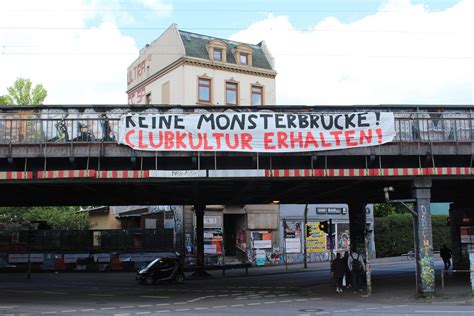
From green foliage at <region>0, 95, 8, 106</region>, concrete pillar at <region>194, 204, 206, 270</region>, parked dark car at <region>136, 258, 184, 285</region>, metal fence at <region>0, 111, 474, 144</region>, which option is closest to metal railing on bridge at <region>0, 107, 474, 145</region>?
metal fence at <region>0, 111, 474, 144</region>

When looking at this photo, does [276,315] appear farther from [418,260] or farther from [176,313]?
[418,260]

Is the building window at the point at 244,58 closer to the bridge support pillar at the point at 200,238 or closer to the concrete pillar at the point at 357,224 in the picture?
the bridge support pillar at the point at 200,238

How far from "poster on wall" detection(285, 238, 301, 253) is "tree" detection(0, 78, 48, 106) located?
23.3m

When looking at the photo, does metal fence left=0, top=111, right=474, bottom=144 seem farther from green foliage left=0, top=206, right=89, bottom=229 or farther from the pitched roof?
green foliage left=0, top=206, right=89, bottom=229

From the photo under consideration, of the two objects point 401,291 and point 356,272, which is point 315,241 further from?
point 401,291

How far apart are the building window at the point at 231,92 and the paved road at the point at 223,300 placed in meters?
21.4

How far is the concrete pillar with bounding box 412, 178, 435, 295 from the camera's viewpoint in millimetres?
21453

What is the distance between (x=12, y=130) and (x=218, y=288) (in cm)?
1240

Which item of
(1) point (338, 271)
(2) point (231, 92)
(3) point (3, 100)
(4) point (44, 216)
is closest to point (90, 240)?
(4) point (44, 216)

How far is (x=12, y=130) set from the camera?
2102 cm

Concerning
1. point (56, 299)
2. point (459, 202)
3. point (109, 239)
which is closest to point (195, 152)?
point (56, 299)

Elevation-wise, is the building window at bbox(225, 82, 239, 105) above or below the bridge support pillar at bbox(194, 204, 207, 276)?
above

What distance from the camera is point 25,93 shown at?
154 feet

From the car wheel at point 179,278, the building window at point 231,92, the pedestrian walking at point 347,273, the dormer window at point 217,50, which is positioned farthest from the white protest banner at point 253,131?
the dormer window at point 217,50
